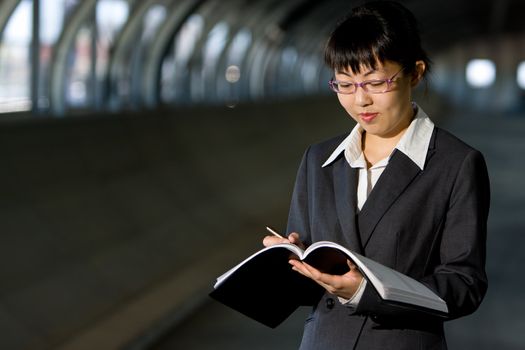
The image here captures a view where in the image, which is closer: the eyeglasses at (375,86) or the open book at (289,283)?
the open book at (289,283)

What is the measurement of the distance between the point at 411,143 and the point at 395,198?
16 centimetres

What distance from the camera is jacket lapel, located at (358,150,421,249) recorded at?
2.64m

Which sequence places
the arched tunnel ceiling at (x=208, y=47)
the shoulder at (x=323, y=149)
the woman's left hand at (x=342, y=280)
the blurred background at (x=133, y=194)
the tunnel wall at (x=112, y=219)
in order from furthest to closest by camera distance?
the arched tunnel ceiling at (x=208, y=47), the blurred background at (x=133, y=194), the tunnel wall at (x=112, y=219), the shoulder at (x=323, y=149), the woman's left hand at (x=342, y=280)

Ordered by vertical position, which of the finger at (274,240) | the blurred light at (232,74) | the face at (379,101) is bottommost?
the blurred light at (232,74)

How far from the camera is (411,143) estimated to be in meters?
2.69

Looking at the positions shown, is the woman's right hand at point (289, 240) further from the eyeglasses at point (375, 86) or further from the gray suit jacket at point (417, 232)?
the eyeglasses at point (375, 86)

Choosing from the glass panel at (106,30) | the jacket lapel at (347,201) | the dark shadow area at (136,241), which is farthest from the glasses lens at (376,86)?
the glass panel at (106,30)

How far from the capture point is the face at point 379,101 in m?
2.63

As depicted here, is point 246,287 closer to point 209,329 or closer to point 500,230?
point 209,329

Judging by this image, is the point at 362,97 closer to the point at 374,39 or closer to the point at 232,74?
the point at 374,39

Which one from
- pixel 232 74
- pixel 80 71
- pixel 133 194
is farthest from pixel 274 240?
pixel 232 74

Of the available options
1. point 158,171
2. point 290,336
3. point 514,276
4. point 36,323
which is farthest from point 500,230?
point 36,323

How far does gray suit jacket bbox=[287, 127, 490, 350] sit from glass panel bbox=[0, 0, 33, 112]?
8.85m

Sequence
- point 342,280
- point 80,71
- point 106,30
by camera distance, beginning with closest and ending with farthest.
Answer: point 342,280 < point 80,71 < point 106,30
